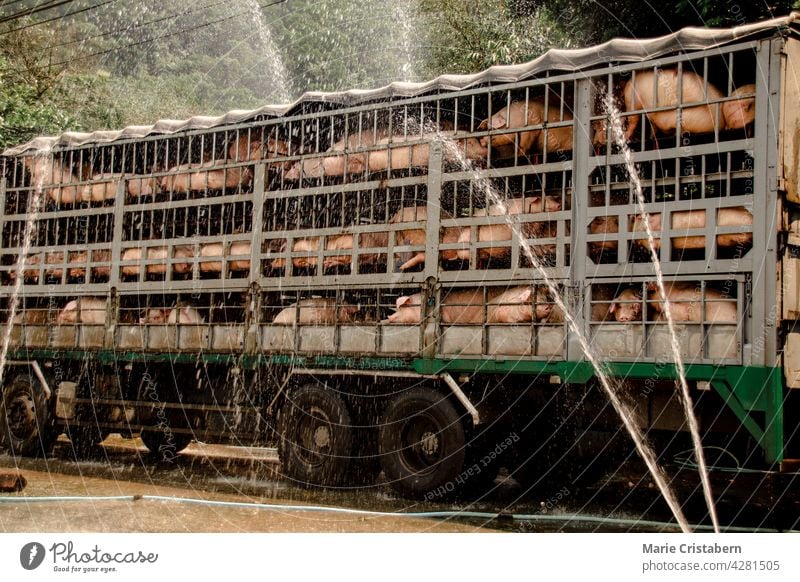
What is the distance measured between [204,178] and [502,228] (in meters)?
3.77

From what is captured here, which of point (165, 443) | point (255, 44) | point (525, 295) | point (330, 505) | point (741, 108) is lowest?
point (330, 505)

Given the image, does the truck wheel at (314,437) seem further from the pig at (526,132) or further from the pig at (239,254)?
the pig at (526,132)

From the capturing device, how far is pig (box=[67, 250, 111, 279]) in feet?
35.2

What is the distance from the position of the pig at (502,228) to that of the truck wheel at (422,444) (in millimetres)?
1304

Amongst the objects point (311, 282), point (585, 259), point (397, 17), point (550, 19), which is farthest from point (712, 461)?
point (397, 17)

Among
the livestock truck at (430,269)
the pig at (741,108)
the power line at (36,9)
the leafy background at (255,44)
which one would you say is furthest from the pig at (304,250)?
the pig at (741,108)

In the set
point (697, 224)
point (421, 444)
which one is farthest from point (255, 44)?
point (697, 224)

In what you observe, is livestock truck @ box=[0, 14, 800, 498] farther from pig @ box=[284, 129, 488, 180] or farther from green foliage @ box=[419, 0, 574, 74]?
green foliage @ box=[419, 0, 574, 74]

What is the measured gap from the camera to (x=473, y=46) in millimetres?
14539

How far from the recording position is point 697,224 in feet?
22.0

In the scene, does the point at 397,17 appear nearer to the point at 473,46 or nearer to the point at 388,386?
the point at 473,46

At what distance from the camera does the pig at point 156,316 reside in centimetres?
1016

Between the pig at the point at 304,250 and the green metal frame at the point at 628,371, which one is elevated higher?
the pig at the point at 304,250

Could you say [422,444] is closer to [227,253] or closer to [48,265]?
[227,253]
